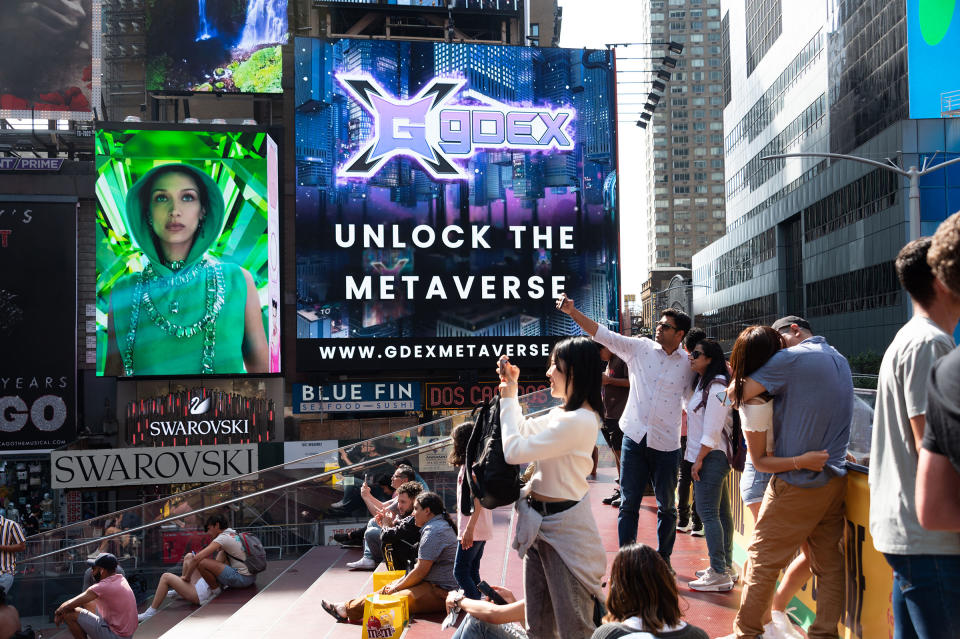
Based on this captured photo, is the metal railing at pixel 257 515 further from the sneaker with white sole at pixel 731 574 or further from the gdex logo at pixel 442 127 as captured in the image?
the gdex logo at pixel 442 127

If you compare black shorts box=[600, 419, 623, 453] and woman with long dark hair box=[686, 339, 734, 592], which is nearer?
woman with long dark hair box=[686, 339, 734, 592]

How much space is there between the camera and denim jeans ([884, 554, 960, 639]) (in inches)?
114

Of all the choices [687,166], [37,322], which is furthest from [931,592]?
[687,166]

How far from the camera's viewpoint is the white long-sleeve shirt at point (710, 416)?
632 cm

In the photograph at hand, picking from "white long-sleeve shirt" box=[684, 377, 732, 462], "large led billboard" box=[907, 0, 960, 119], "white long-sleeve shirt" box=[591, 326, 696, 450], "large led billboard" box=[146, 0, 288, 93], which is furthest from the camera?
"large led billboard" box=[907, 0, 960, 119]

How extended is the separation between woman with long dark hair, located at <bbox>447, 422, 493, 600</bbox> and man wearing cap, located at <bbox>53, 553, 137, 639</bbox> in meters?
5.21

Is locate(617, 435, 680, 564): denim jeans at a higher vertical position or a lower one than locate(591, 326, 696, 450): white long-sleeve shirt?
lower

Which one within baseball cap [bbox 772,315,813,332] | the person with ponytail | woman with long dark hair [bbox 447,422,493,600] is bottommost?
the person with ponytail

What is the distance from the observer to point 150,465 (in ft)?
100

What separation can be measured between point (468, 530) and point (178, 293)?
2796cm

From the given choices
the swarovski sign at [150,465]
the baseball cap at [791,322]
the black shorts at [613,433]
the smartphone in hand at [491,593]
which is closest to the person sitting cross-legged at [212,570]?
the black shorts at [613,433]

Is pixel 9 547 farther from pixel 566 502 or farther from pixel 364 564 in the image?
pixel 566 502

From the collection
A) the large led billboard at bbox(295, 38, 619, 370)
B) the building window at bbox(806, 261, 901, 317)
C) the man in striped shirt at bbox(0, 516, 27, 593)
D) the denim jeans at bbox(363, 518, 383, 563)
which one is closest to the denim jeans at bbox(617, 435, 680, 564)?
the denim jeans at bbox(363, 518, 383, 563)

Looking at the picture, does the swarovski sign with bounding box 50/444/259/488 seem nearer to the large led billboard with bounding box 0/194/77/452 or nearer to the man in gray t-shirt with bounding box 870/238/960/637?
the large led billboard with bounding box 0/194/77/452
